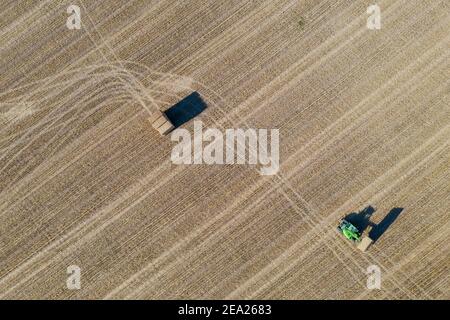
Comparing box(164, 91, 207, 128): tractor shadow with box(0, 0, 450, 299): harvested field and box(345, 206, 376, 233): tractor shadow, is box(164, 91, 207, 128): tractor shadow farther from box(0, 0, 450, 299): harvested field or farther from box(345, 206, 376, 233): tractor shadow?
box(345, 206, 376, 233): tractor shadow

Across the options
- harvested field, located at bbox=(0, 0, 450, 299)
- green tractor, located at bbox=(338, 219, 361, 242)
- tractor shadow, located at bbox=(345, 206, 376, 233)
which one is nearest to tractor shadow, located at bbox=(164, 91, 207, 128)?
harvested field, located at bbox=(0, 0, 450, 299)

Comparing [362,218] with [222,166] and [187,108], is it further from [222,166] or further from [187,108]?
[187,108]

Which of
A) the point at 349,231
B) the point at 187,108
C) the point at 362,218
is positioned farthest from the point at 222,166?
the point at 362,218

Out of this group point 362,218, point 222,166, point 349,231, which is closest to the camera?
point 349,231

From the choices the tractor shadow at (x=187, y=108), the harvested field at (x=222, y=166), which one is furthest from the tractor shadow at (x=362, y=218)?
the tractor shadow at (x=187, y=108)

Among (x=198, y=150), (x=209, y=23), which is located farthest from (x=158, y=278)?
(x=209, y=23)
